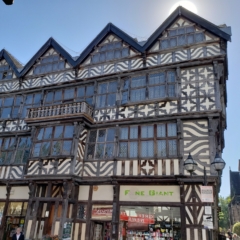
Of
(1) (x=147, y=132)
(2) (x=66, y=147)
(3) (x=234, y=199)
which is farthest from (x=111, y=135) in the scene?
(3) (x=234, y=199)

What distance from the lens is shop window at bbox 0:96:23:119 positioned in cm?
1770

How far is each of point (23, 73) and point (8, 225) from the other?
10160 mm

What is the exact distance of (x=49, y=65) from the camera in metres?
18.3

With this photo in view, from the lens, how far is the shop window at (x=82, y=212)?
43.6 ft

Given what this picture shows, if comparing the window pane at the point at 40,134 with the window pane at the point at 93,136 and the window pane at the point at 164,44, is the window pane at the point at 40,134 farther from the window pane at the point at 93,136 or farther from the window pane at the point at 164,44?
the window pane at the point at 164,44

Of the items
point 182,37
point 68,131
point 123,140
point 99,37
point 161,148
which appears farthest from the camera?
point 99,37

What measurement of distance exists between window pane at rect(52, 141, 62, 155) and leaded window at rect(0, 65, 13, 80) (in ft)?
26.6

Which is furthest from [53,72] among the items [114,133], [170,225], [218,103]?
[170,225]

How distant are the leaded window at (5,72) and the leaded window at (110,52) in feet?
22.8

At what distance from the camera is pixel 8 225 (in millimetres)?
15156

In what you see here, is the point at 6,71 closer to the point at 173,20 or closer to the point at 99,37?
the point at 99,37

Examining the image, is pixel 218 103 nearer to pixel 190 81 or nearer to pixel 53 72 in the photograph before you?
pixel 190 81

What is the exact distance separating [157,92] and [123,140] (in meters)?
3.30

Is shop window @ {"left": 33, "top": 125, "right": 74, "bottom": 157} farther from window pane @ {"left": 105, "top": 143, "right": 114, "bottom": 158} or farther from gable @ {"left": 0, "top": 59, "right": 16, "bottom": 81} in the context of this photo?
gable @ {"left": 0, "top": 59, "right": 16, "bottom": 81}
